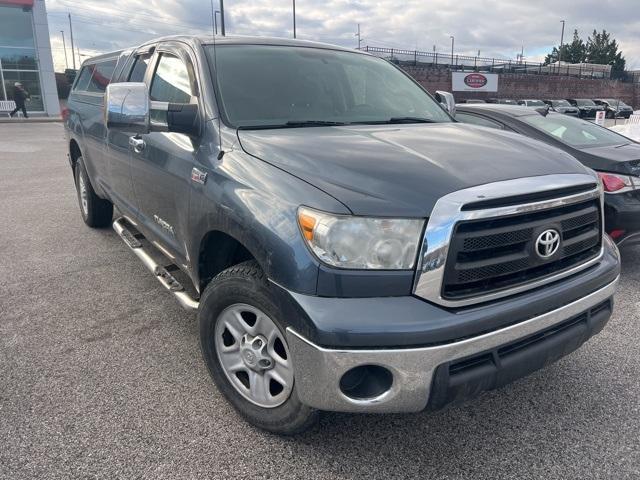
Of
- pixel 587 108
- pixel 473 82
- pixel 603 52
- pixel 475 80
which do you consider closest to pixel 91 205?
pixel 587 108

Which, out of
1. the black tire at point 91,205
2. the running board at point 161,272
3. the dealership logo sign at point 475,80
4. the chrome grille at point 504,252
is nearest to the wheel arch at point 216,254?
the running board at point 161,272

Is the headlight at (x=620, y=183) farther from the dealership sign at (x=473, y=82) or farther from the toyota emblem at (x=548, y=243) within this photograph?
the dealership sign at (x=473, y=82)

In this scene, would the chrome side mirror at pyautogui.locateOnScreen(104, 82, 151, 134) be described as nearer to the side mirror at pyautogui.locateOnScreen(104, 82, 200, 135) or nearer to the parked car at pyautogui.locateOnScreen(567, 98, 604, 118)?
the side mirror at pyautogui.locateOnScreen(104, 82, 200, 135)

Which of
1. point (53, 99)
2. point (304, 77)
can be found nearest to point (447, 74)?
point (53, 99)

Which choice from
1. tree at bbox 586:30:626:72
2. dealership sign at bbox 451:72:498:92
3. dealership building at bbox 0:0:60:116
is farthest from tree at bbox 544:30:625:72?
dealership building at bbox 0:0:60:116

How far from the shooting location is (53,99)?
28.3 m

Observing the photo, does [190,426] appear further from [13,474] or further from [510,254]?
[510,254]

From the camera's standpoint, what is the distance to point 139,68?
13.2 feet

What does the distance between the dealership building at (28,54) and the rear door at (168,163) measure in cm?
2771

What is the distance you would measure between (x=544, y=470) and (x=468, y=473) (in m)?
0.34

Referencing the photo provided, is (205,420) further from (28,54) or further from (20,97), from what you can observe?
(28,54)

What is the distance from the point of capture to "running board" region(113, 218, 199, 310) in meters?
3.07

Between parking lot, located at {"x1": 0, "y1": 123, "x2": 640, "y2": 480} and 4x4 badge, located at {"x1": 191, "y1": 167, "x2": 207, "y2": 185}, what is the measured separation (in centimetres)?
112

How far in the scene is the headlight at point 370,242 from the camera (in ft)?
6.63
